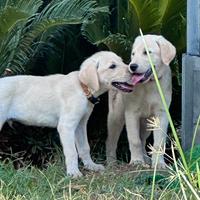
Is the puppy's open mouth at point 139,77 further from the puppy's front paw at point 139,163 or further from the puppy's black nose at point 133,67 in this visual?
the puppy's front paw at point 139,163

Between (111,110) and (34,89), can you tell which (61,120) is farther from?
(111,110)


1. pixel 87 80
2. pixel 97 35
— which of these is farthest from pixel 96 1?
pixel 87 80

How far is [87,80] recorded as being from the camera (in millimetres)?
6102

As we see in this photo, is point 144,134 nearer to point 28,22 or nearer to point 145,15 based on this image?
point 145,15

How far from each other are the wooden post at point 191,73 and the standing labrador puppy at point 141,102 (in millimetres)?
201

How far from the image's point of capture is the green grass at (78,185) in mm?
5145

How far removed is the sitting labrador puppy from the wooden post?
2.60 ft

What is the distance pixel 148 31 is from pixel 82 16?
0.75 m

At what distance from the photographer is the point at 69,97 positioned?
6184mm

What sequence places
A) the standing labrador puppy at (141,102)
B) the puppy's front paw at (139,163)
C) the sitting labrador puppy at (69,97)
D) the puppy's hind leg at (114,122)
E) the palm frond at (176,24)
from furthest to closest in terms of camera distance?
the palm frond at (176,24), the puppy's hind leg at (114,122), the puppy's front paw at (139,163), the standing labrador puppy at (141,102), the sitting labrador puppy at (69,97)

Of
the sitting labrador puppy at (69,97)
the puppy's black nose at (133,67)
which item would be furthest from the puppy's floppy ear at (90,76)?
the puppy's black nose at (133,67)

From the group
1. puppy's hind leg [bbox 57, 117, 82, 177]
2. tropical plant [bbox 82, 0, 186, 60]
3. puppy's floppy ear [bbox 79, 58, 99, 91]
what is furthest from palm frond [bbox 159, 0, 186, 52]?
puppy's hind leg [bbox 57, 117, 82, 177]

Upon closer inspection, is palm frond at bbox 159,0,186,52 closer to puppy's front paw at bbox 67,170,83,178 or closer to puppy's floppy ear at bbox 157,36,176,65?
puppy's floppy ear at bbox 157,36,176,65

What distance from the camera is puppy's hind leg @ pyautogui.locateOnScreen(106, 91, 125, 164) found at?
6.99 metres
